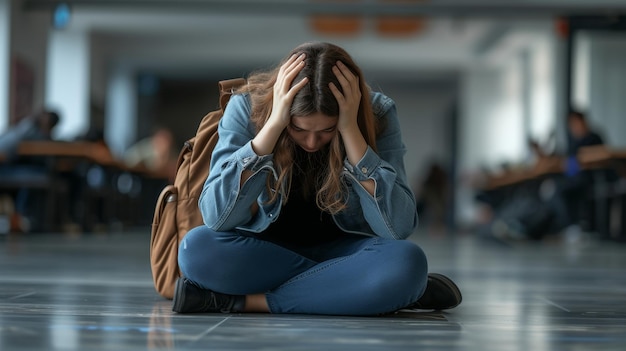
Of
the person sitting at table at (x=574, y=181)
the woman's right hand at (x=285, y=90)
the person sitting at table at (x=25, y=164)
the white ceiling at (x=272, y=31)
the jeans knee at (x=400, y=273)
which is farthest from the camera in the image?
the white ceiling at (x=272, y=31)

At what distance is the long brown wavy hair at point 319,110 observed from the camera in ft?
5.49

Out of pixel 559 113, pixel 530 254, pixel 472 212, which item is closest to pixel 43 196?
pixel 530 254

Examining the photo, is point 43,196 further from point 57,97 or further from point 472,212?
point 472,212

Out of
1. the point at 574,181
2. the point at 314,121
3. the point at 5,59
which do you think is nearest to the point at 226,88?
the point at 314,121

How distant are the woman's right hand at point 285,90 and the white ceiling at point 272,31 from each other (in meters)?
8.47

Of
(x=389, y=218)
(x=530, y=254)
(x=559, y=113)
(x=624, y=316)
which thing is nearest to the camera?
(x=389, y=218)

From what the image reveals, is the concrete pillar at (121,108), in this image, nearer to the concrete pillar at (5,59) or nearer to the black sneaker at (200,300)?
the concrete pillar at (5,59)

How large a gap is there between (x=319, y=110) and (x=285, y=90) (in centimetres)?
8

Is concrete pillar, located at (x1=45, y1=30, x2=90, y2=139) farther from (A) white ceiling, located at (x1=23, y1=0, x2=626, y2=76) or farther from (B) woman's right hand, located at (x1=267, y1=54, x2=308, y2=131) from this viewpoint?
(B) woman's right hand, located at (x1=267, y1=54, x2=308, y2=131)

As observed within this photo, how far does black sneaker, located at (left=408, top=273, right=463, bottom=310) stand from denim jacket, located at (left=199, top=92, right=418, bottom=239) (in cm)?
20

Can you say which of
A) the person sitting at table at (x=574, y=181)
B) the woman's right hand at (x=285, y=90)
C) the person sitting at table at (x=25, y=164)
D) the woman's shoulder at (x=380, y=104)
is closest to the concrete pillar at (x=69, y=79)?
the person sitting at table at (x=25, y=164)

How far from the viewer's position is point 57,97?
42.1ft

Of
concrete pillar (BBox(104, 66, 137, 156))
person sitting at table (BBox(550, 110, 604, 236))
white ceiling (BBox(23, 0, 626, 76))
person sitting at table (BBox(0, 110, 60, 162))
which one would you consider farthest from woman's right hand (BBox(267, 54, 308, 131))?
concrete pillar (BBox(104, 66, 137, 156))

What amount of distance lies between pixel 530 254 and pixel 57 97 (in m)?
8.96
